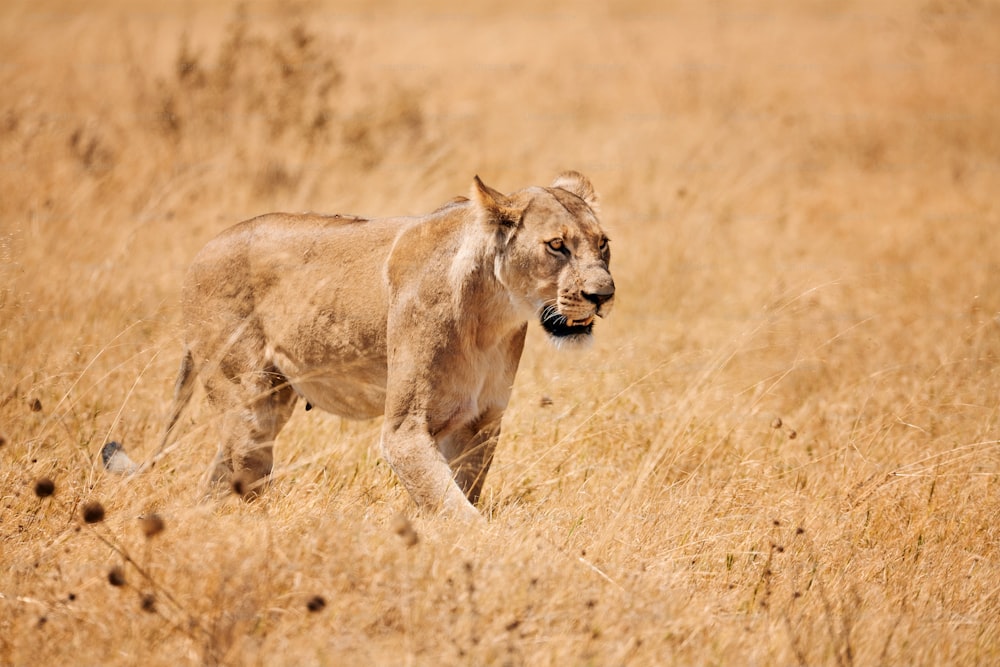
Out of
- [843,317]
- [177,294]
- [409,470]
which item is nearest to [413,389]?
[409,470]

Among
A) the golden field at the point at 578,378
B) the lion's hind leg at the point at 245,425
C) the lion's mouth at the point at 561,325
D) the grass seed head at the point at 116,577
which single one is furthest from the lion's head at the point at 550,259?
the grass seed head at the point at 116,577

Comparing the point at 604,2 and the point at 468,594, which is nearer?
the point at 468,594

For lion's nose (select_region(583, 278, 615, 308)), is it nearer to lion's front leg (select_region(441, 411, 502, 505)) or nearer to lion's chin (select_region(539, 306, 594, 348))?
lion's chin (select_region(539, 306, 594, 348))

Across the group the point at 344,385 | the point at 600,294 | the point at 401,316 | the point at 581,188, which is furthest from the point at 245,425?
the point at 581,188

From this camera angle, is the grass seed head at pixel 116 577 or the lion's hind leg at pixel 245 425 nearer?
the grass seed head at pixel 116 577

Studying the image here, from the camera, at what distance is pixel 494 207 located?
4.72m

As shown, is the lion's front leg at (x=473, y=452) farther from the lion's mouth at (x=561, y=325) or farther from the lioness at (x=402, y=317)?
the lion's mouth at (x=561, y=325)

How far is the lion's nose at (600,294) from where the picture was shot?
4.58 metres

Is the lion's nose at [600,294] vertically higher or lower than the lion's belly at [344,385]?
higher

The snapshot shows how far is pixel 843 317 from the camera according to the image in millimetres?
8297

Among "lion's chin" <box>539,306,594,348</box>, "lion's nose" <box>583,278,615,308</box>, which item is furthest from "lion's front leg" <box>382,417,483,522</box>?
"lion's nose" <box>583,278,615,308</box>

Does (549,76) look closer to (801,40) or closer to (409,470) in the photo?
(801,40)

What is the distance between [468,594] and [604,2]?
2476 centimetres

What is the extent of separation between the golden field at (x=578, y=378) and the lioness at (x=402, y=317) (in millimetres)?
273
